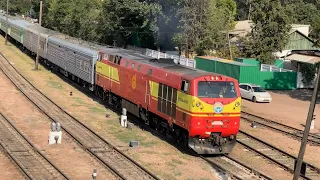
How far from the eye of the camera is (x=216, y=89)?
19.8m

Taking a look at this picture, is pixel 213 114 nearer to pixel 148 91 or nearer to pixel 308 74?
pixel 148 91

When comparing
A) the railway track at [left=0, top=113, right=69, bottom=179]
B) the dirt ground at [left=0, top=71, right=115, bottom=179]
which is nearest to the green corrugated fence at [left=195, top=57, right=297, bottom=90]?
the dirt ground at [left=0, top=71, right=115, bottom=179]

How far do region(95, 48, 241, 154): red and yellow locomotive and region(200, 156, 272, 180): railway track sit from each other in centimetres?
35

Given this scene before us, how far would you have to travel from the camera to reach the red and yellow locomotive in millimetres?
19391

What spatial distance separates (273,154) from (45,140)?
10.3 meters

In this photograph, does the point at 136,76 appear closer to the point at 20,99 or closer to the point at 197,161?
the point at 197,161

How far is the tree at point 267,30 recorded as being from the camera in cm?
5119

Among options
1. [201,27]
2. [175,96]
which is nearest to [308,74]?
[201,27]

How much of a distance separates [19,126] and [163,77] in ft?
26.5

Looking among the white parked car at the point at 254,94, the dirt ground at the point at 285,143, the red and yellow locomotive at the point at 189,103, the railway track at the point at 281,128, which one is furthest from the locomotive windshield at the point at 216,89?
the white parked car at the point at 254,94

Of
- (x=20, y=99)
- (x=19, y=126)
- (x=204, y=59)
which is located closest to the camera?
(x=19, y=126)

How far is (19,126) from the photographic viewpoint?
24.5 metres

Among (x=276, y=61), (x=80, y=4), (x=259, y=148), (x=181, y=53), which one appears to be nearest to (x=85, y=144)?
(x=259, y=148)

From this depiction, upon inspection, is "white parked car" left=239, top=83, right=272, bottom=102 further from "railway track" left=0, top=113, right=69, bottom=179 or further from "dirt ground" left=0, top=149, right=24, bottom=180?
"dirt ground" left=0, top=149, right=24, bottom=180
